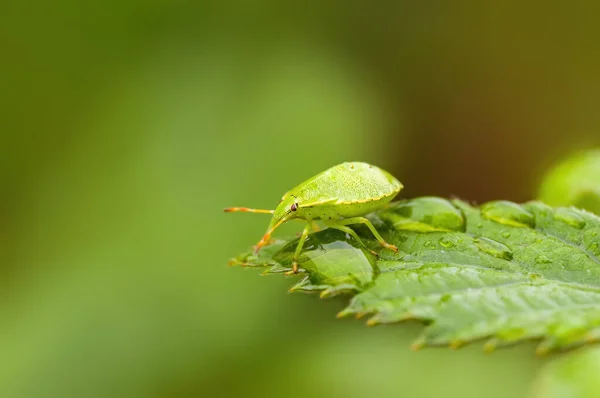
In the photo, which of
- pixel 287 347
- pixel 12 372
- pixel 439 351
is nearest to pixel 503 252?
pixel 439 351

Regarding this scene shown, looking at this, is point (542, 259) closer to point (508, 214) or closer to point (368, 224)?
point (508, 214)

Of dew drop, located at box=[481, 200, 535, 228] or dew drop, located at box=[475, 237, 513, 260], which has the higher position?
dew drop, located at box=[481, 200, 535, 228]

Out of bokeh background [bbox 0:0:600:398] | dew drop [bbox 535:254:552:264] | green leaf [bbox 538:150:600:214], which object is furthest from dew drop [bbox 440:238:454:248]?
bokeh background [bbox 0:0:600:398]

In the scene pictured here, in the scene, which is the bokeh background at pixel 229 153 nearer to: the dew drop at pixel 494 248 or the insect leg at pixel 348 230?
the insect leg at pixel 348 230

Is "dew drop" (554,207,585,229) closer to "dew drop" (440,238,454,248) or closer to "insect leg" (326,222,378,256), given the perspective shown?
"dew drop" (440,238,454,248)

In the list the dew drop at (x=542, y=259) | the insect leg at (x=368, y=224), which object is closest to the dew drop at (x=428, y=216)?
the insect leg at (x=368, y=224)

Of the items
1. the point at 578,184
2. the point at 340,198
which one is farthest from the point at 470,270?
the point at 578,184
